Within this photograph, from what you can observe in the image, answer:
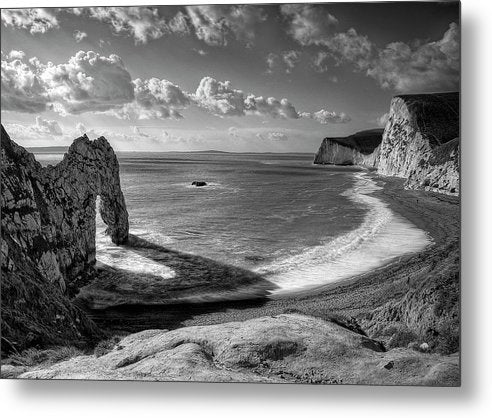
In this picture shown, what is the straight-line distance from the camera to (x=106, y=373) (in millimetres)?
5133

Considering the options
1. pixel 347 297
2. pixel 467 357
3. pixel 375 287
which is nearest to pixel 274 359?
pixel 347 297

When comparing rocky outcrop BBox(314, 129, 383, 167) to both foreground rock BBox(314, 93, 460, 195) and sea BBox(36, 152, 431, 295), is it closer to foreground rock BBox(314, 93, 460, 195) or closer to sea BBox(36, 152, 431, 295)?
foreground rock BBox(314, 93, 460, 195)

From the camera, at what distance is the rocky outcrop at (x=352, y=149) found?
17.8 feet

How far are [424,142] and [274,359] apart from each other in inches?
115

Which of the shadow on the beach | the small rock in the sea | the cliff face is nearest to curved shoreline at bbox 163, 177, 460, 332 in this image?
the shadow on the beach

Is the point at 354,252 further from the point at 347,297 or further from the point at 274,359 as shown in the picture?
the point at 274,359

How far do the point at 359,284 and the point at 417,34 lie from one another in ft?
8.89

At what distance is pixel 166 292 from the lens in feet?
18.1

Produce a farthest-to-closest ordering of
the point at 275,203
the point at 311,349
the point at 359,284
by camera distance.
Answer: the point at 275,203, the point at 359,284, the point at 311,349

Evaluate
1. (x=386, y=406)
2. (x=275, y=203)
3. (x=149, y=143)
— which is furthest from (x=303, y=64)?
(x=386, y=406)

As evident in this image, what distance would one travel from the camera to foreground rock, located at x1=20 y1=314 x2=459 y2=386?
4863 millimetres

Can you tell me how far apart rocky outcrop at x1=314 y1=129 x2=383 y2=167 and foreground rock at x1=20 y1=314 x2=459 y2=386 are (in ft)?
5.83

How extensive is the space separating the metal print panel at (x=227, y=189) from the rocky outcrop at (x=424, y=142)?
2 centimetres

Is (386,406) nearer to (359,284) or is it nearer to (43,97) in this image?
(359,284)
